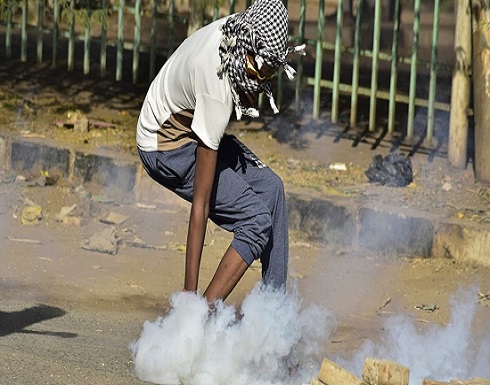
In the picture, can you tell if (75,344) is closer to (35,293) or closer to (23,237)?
(35,293)

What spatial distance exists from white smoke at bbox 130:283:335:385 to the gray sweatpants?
0.18m

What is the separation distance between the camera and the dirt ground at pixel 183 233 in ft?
20.8

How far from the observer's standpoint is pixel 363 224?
7.24m

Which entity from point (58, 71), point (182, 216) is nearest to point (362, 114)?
point (182, 216)

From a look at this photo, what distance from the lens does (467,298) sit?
21.3 feet

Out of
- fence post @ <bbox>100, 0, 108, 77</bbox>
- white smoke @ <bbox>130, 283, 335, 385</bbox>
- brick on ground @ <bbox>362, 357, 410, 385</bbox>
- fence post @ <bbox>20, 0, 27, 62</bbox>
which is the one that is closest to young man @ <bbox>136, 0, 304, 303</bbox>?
white smoke @ <bbox>130, 283, 335, 385</bbox>

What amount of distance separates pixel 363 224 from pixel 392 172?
0.85m

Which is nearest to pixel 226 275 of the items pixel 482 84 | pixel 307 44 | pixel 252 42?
pixel 252 42

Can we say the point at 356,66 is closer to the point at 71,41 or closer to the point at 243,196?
the point at 71,41

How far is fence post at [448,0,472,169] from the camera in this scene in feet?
26.2

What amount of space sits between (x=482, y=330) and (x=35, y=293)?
2.41 metres

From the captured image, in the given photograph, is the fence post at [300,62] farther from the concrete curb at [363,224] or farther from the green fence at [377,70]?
the concrete curb at [363,224]

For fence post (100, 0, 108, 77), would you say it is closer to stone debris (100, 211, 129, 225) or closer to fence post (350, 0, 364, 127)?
fence post (350, 0, 364, 127)

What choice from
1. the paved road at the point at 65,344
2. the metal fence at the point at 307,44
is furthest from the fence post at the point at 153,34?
the paved road at the point at 65,344
